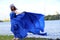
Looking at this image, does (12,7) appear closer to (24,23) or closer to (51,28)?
(24,23)

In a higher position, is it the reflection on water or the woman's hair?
the woman's hair

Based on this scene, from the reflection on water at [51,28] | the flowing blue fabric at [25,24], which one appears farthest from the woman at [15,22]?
the reflection on water at [51,28]

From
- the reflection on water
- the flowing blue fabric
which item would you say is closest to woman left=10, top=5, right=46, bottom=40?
the flowing blue fabric

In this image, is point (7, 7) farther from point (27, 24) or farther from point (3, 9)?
point (27, 24)

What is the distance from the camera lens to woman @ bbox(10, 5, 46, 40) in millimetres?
5566

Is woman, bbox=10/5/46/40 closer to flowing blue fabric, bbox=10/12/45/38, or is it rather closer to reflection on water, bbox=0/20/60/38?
flowing blue fabric, bbox=10/12/45/38

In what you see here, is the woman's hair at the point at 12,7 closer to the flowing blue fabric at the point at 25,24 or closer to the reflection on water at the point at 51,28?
the flowing blue fabric at the point at 25,24

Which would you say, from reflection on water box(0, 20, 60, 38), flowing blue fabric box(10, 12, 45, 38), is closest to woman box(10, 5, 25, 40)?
flowing blue fabric box(10, 12, 45, 38)

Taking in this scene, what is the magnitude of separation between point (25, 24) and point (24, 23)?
0.09 ft

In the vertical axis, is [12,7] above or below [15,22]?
above

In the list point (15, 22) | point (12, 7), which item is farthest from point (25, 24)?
point (12, 7)

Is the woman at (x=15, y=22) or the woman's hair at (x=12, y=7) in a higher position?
the woman's hair at (x=12, y=7)

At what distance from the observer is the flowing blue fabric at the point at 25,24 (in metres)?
5.57

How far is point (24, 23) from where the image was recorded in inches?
221
